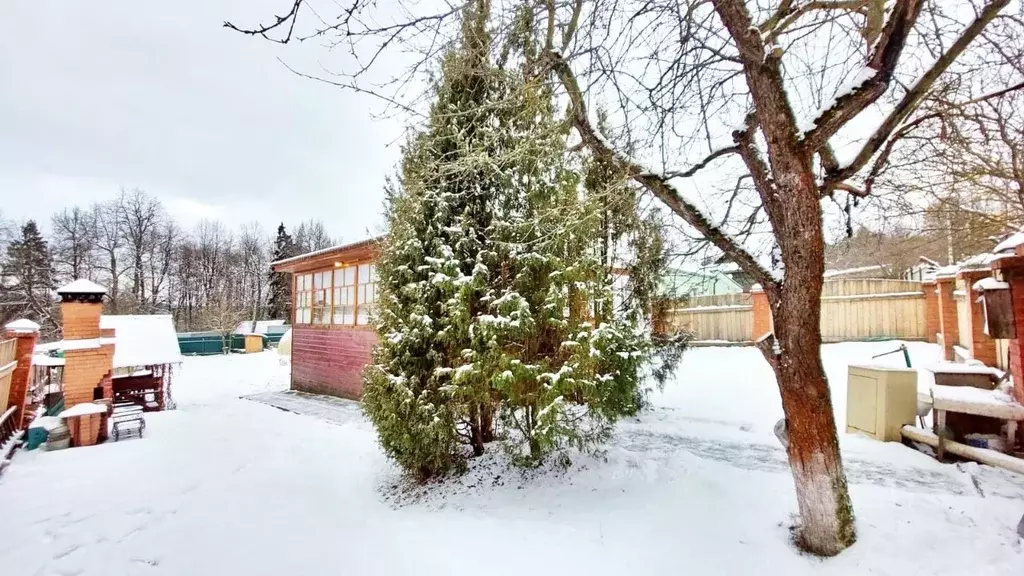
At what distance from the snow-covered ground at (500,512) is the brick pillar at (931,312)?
485cm

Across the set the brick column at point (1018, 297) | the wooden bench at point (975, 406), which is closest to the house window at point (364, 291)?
the wooden bench at point (975, 406)

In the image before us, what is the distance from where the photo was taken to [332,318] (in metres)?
11.3

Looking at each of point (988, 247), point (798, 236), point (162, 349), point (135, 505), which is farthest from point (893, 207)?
point (162, 349)

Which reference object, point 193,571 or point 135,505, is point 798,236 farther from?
point 135,505

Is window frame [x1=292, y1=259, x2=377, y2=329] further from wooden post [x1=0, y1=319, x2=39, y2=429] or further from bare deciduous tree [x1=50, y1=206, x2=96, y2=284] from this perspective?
bare deciduous tree [x1=50, y1=206, x2=96, y2=284]

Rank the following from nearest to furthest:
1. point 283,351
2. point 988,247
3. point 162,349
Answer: point 988,247 < point 162,349 < point 283,351

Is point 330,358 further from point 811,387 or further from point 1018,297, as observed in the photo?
point 1018,297

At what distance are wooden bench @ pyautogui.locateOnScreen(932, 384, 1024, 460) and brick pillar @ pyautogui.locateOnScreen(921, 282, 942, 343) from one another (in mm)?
5749

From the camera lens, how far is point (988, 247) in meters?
7.56

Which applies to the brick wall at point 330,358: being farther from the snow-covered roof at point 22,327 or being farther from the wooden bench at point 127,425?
the snow-covered roof at point 22,327

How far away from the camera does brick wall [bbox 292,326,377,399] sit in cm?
1016

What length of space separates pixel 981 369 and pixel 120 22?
8.94m

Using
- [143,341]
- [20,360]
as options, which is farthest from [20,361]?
[143,341]

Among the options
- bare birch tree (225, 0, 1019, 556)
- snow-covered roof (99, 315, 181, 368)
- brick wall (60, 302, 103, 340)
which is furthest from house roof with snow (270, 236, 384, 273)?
bare birch tree (225, 0, 1019, 556)
